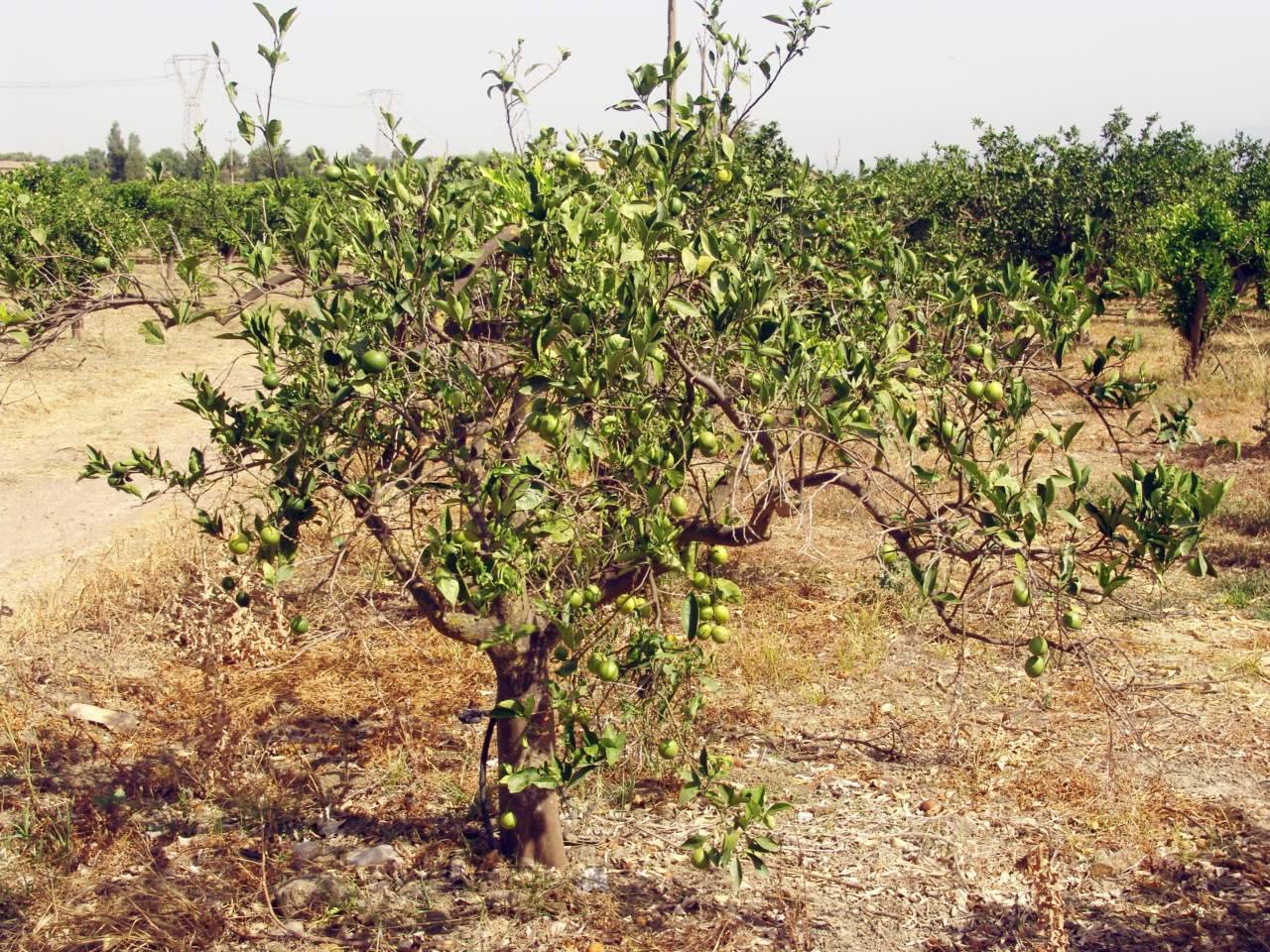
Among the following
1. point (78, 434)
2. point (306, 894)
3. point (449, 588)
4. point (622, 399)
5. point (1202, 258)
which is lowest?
point (306, 894)

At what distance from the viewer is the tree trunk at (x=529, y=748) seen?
4.17 meters

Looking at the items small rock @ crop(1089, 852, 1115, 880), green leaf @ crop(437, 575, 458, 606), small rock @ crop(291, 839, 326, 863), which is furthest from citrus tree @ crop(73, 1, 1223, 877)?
small rock @ crop(1089, 852, 1115, 880)

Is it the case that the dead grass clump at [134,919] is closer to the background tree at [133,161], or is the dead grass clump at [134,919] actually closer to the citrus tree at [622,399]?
the citrus tree at [622,399]

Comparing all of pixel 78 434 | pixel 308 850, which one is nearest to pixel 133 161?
pixel 78 434

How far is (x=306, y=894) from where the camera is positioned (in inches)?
170

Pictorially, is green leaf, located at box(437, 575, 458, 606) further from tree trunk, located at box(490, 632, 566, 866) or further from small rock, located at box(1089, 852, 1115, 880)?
small rock, located at box(1089, 852, 1115, 880)

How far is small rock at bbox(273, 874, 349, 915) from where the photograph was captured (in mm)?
4297

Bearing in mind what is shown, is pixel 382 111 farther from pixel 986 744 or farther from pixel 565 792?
pixel 986 744

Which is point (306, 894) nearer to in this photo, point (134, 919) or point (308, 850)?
point (308, 850)

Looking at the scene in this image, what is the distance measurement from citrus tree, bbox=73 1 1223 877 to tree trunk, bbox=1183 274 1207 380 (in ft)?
43.1

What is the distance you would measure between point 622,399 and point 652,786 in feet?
8.23

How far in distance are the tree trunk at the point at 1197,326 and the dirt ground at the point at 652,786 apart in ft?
28.2

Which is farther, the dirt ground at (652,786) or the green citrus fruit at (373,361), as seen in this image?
the dirt ground at (652,786)

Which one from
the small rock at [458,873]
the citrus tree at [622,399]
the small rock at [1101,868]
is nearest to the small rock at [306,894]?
the small rock at [458,873]
